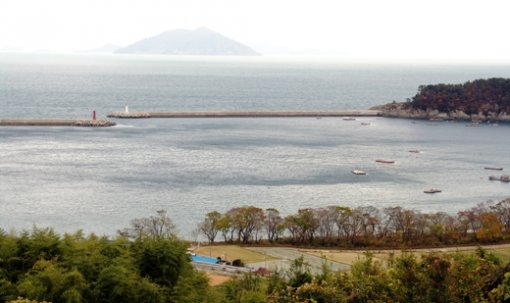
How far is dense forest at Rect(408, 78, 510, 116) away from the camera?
79.8 metres

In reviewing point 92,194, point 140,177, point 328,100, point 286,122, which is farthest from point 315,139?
point 328,100

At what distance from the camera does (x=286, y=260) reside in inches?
992

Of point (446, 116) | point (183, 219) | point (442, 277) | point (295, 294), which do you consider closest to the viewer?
point (442, 277)

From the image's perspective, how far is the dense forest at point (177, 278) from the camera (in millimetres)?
13555

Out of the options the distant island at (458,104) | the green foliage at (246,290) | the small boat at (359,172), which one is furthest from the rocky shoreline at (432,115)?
the green foliage at (246,290)

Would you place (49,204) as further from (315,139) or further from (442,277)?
(315,139)

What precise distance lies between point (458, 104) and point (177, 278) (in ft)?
223

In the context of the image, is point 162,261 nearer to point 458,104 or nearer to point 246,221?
point 246,221

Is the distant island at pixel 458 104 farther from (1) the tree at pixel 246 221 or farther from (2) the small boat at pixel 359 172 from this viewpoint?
(1) the tree at pixel 246 221

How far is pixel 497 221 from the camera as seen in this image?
97.9ft

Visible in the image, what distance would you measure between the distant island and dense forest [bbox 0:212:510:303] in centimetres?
6351

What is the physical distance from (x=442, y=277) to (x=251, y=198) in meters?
22.6

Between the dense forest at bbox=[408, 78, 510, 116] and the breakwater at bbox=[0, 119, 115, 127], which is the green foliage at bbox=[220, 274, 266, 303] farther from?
the dense forest at bbox=[408, 78, 510, 116]

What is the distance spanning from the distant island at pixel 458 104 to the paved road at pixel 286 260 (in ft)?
182
